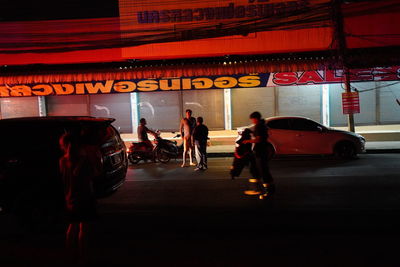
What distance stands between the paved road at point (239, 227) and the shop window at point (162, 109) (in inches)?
331

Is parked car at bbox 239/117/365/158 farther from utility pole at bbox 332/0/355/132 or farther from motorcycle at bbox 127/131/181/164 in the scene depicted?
motorcycle at bbox 127/131/181/164

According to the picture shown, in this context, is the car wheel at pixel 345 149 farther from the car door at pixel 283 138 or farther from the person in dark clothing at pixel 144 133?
the person in dark clothing at pixel 144 133

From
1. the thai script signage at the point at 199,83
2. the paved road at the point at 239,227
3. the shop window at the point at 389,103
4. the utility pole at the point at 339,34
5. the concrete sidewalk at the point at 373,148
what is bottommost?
the paved road at the point at 239,227

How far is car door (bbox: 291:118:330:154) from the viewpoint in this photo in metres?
13.1

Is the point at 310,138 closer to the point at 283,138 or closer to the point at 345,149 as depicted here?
the point at 283,138

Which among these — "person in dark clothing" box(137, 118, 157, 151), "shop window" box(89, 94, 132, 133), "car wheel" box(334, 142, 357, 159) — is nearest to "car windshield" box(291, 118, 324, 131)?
"car wheel" box(334, 142, 357, 159)

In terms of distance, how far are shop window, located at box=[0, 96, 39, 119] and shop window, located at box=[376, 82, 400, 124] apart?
1655 centimetres

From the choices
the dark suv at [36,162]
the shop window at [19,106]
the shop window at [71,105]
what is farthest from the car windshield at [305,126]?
the shop window at [19,106]

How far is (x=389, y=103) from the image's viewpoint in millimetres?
17312

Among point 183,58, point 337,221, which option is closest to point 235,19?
point 183,58

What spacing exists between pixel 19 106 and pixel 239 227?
1633cm

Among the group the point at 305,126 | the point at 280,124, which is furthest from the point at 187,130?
the point at 305,126

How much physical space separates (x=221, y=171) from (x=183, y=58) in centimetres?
668

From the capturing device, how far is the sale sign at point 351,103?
1523cm
